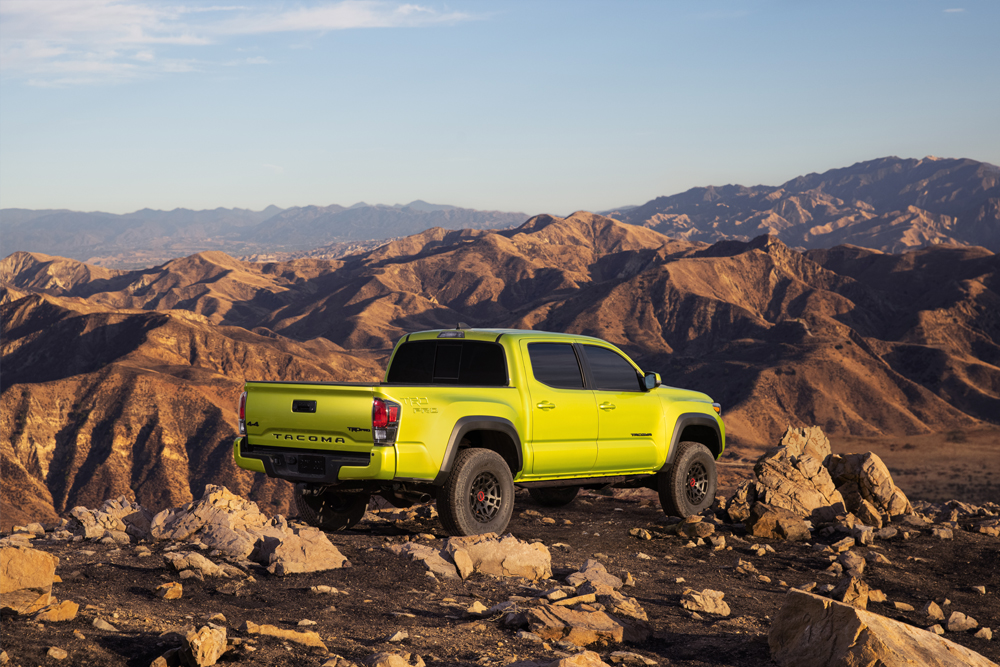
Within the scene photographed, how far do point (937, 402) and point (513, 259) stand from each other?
111982 millimetres

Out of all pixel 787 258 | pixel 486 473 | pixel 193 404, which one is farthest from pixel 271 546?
pixel 787 258

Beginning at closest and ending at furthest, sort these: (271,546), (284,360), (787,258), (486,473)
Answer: (271,546), (486,473), (284,360), (787,258)

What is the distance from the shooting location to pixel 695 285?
437 ft

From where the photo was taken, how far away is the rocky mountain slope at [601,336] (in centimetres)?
Answer: 7469

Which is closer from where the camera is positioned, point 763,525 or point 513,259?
point 763,525

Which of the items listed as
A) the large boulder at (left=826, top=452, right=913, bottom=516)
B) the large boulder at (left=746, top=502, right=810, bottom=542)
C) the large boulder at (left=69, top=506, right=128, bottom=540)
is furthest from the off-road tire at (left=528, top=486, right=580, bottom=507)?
the large boulder at (left=69, top=506, right=128, bottom=540)

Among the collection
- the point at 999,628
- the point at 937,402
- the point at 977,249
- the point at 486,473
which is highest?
the point at 977,249

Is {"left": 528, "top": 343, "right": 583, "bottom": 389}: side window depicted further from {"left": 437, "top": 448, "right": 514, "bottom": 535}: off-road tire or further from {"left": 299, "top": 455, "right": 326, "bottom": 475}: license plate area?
{"left": 299, "top": 455, "right": 326, "bottom": 475}: license plate area

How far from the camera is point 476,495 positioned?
8.68 metres

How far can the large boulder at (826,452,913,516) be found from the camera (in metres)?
12.7

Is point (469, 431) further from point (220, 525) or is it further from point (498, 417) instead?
→ point (220, 525)

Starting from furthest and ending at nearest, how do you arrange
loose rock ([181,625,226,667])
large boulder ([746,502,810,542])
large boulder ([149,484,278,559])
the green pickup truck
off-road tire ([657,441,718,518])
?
off-road tire ([657,441,718,518]) → large boulder ([746,502,810,542]) → large boulder ([149,484,278,559]) → the green pickup truck → loose rock ([181,625,226,667])

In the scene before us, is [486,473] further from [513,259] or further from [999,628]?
[513,259]

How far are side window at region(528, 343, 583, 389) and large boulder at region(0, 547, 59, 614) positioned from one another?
16.0 feet
